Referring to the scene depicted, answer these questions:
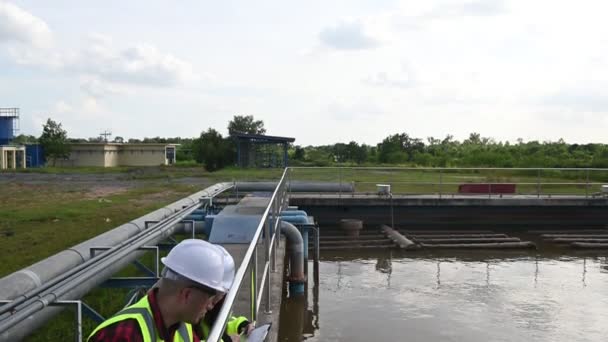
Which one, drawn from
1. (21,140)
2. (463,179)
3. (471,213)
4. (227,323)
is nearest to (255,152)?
(463,179)

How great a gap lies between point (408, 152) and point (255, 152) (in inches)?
1261

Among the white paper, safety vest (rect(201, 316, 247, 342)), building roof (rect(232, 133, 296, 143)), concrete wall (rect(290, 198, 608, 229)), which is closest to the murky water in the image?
concrete wall (rect(290, 198, 608, 229))

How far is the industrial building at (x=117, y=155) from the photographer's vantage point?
2495 inches

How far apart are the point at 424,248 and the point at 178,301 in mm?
13492

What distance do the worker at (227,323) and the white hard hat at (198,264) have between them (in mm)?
66

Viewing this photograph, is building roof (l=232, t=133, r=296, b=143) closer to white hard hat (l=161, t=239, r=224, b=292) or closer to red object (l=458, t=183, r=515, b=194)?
red object (l=458, t=183, r=515, b=194)

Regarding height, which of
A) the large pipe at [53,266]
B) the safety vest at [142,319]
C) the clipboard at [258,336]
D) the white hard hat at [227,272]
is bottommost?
the large pipe at [53,266]

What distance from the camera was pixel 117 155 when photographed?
68625 millimetres

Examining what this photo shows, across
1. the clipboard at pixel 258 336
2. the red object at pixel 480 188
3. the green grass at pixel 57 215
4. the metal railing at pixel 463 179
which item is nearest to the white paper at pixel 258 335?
the clipboard at pixel 258 336

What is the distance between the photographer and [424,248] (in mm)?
15117

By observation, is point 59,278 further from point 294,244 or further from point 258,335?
point 294,244

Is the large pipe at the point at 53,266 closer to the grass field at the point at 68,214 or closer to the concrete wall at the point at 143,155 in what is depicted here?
the grass field at the point at 68,214

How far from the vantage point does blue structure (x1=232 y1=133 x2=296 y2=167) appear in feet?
93.7

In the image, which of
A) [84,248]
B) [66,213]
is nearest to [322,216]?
[66,213]
